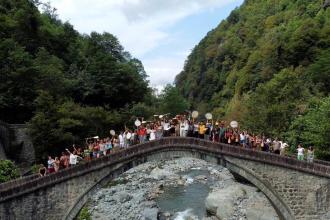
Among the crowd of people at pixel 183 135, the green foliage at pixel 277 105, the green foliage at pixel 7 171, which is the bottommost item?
the green foliage at pixel 7 171

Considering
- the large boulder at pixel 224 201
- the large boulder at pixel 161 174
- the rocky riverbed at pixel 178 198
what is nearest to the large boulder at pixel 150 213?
the rocky riverbed at pixel 178 198

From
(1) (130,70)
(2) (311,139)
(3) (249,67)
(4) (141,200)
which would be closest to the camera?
(2) (311,139)

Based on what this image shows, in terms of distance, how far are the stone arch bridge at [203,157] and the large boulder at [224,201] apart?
34.0ft

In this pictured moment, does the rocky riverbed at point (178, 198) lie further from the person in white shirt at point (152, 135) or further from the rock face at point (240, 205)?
the person in white shirt at point (152, 135)

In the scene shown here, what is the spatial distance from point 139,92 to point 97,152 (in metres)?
33.8

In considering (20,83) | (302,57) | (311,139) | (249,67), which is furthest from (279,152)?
(249,67)

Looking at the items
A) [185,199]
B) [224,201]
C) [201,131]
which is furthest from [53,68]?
[201,131]

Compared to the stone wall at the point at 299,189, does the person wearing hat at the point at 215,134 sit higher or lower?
higher

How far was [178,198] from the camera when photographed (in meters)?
45.3

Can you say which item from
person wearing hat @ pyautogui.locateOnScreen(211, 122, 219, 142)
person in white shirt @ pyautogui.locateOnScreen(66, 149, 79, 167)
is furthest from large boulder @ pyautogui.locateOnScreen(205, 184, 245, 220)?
person in white shirt @ pyautogui.locateOnScreen(66, 149, 79, 167)

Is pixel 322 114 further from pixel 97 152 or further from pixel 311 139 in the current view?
pixel 97 152

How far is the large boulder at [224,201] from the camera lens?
38000 millimetres

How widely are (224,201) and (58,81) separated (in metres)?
21.0

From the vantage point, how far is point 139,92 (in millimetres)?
61781
